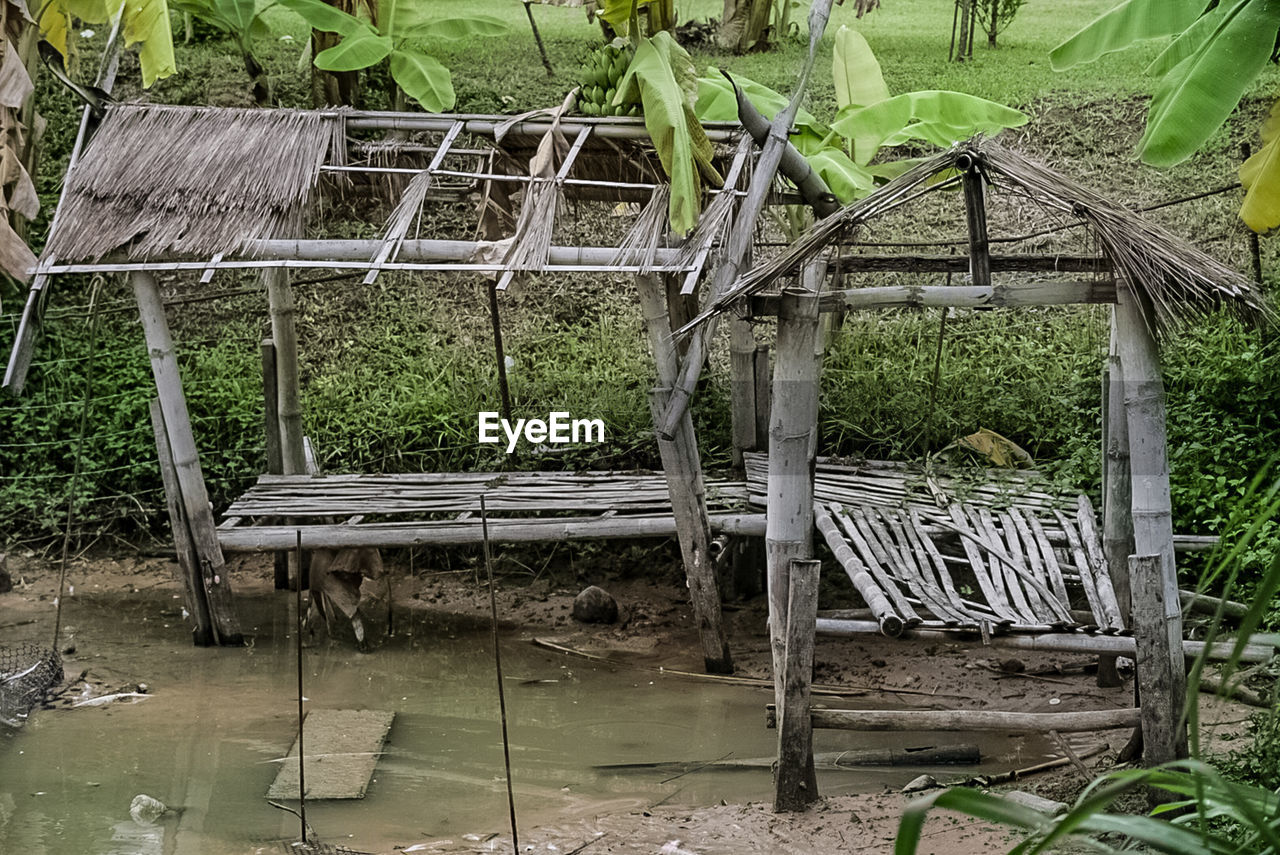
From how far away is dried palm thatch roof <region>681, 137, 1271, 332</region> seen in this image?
3.66 meters

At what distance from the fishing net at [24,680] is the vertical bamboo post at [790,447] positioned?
3.15m

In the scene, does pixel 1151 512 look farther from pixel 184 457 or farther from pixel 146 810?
pixel 184 457

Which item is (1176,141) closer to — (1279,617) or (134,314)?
(1279,617)

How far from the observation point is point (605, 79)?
556cm

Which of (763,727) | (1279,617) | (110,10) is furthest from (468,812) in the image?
(110,10)

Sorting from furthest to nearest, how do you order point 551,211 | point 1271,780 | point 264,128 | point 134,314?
1. point 134,314
2. point 264,128
3. point 551,211
4. point 1271,780

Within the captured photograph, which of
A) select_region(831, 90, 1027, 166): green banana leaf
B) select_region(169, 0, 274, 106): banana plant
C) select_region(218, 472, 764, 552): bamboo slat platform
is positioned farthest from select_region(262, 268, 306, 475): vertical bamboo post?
select_region(831, 90, 1027, 166): green banana leaf

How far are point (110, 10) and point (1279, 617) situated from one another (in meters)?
5.52

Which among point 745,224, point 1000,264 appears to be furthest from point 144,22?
point 1000,264

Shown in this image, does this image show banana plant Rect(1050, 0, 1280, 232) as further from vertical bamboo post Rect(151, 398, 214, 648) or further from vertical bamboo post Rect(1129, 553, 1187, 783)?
vertical bamboo post Rect(151, 398, 214, 648)

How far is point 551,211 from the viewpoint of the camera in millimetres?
5047

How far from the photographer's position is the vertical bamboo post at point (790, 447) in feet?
13.4

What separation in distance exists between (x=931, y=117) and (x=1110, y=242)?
2.71 m

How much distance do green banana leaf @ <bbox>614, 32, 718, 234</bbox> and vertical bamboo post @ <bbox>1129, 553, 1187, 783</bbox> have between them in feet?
6.70
